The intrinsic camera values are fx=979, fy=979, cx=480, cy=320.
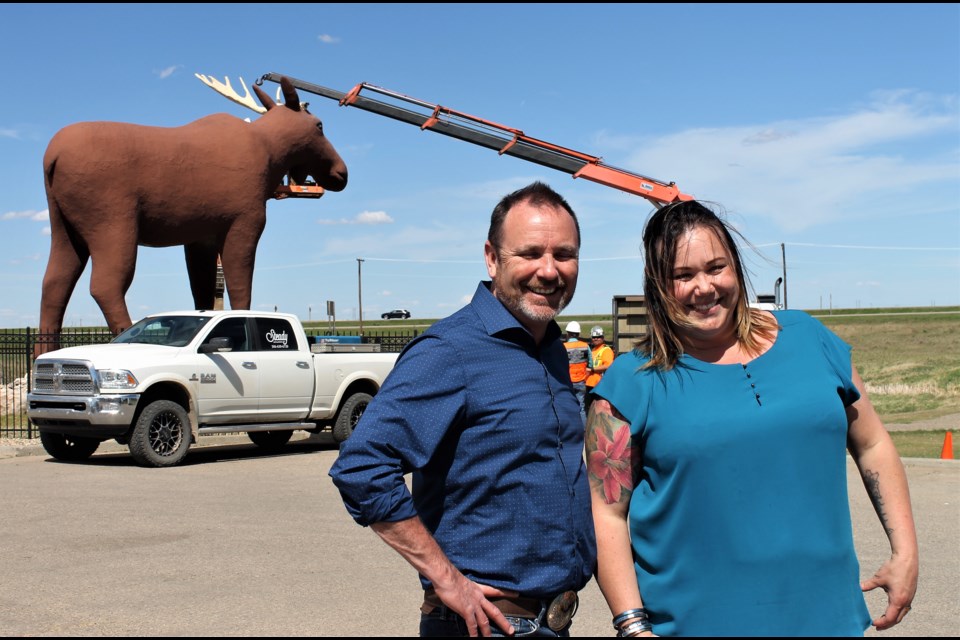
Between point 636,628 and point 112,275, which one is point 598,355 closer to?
point 112,275

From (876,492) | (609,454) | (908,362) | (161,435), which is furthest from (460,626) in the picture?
(908,362)

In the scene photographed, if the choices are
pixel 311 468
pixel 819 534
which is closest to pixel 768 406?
pixel 819 534

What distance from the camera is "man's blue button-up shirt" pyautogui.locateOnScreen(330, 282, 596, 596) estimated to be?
260 cm

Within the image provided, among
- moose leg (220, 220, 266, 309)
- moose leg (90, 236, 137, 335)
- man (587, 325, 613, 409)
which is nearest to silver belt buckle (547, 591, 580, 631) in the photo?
man (587, 325, 613, 409)

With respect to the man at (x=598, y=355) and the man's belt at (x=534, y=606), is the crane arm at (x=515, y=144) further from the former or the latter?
the man's belt at (x=534, y=606)

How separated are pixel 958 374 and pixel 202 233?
23.2 meters

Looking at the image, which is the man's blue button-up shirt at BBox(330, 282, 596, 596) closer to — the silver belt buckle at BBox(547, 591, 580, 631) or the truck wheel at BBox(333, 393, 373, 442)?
the silver belt buckle at BBox(547, 591, 580, 631)

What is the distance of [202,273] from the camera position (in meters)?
16.7

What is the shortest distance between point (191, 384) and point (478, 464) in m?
10.5

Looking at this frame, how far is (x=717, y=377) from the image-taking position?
2652 mm

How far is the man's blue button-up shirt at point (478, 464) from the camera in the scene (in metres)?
2.60

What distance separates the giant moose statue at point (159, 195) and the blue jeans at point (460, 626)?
1311cm

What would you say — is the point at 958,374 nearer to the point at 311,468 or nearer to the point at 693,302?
the point at 311,468

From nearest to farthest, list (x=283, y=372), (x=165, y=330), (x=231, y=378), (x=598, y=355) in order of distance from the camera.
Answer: (x=231, y=378), (x=165, y=330), (x=283, y=372), (x=598, y=355)
